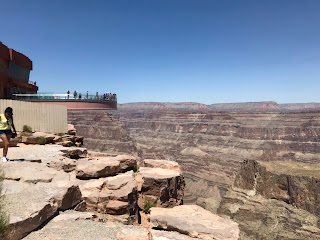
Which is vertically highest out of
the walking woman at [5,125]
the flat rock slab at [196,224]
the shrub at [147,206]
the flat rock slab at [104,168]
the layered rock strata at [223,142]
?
the walking woman at [5,125]

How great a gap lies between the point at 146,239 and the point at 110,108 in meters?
18.1

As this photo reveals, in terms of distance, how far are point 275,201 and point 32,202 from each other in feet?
145

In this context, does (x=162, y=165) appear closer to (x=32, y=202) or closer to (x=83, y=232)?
(x=83, y=232)

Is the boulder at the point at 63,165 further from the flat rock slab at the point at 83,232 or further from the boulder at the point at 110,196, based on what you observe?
the flat rock slab at the point at 83,232

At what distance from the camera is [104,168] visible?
23.5ft

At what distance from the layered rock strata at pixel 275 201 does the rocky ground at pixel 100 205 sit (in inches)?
1183

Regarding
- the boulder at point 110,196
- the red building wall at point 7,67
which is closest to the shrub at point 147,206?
the boulder at point 110,196

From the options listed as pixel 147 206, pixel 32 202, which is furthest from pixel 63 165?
pixel 32 202

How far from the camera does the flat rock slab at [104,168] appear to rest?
22.6 feet

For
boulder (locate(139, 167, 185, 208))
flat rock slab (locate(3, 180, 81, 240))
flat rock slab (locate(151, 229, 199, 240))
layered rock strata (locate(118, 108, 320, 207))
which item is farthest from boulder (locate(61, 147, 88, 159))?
layered rock strata (locate(118, 108, 320, 207))

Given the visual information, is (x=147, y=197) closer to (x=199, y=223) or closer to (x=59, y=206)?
(x=199, y=223)

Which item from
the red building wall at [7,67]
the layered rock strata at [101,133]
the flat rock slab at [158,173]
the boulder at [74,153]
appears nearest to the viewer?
the flat rock slab at [158,173]

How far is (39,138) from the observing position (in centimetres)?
1124

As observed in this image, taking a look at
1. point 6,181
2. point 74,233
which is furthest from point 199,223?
point 6,181
